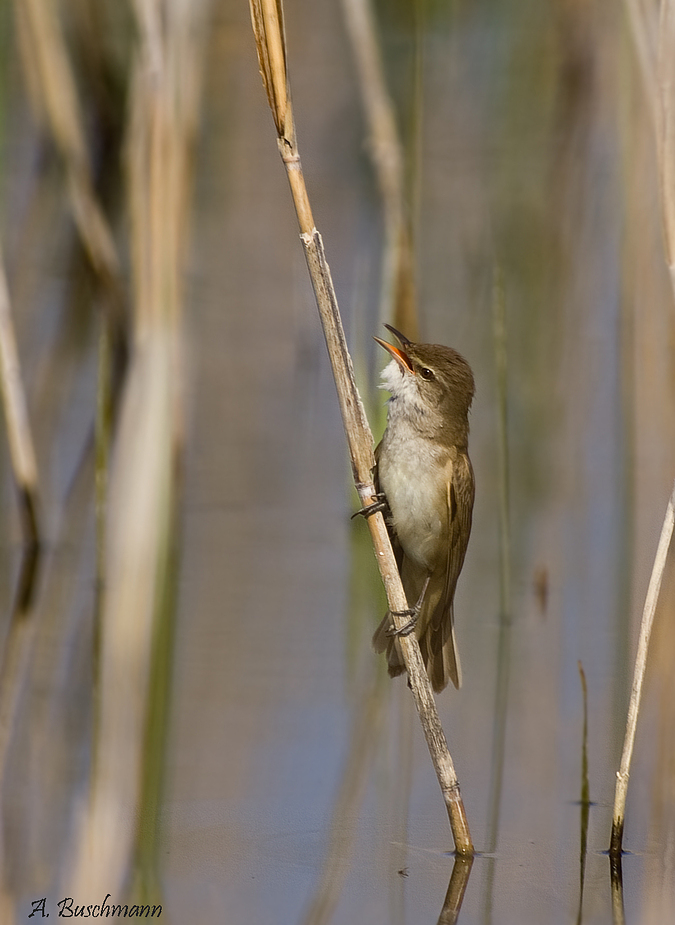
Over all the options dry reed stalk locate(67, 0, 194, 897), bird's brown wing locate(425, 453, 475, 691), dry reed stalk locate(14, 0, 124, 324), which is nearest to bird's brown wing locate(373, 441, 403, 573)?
bird's brown wing locate(425, 453, 475, 691)

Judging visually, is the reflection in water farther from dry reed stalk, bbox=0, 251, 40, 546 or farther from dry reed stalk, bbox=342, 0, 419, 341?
dry reed stalk, bbox=342, 0, 419, 341

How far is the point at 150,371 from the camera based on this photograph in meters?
5.66

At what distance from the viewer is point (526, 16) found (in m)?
8.00

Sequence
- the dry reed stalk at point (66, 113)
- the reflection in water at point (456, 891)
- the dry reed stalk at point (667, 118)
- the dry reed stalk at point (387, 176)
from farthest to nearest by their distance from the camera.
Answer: the dry reed stalk at point (66, 113) < the dry reed stalk at point (387, 176) < the dry reed stalk at point (667, 118) < the reflection in water at point (456, 891)

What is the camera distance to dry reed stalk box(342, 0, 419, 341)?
5691 mm

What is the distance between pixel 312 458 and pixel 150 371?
1.02 meters

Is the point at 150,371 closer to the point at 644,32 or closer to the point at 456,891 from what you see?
the point at 644,32

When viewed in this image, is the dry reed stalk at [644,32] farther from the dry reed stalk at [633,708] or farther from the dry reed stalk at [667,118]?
the dry reed stalk at [633,708]

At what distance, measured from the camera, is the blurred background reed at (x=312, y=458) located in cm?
339

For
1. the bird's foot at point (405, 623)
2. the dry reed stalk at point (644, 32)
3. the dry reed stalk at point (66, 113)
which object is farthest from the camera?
the dry reed stalk at point (66, 113)

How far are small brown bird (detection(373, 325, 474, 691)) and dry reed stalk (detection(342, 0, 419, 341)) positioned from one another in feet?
5.23

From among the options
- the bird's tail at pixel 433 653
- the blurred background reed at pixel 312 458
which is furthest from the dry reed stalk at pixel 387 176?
the bird's tail at pixel 433 653

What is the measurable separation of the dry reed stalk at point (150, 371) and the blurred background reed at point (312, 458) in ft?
0.06

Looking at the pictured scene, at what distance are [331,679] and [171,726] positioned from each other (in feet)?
2.10
